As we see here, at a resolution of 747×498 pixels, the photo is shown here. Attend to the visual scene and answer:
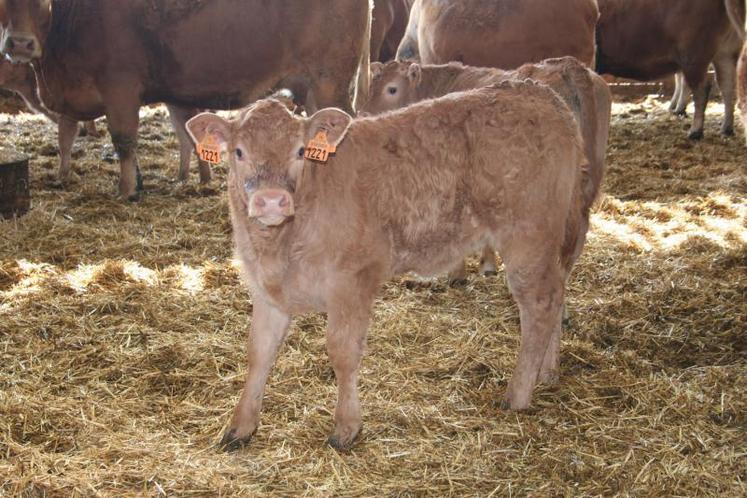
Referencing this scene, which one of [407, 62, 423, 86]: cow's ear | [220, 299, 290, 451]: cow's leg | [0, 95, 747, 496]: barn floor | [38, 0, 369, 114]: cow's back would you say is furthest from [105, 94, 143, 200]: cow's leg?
[220, 299, 290, 451]: cow's leg

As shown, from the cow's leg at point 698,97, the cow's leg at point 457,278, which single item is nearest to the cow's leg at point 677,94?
the cow's leg at point 698,97

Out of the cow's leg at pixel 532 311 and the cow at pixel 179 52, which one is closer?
the cow's leg at pixel 532 311

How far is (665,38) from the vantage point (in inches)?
445

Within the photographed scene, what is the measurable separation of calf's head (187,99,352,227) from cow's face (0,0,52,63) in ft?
16.4

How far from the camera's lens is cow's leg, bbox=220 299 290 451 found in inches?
137

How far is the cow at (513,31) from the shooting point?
24.1ft

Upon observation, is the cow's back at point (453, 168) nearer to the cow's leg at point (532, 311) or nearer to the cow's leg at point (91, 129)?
the cow's leg at point (532, 311)

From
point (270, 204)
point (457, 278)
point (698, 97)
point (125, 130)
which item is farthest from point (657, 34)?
point (270, 204)

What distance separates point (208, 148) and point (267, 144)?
325mm

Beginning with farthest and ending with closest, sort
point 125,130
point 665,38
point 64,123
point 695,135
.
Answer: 1. point 665,38
2. point 695,135
3. point 64,123
4. point 125,130

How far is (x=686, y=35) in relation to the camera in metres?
11.1

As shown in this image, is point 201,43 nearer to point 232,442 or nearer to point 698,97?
point 232,442

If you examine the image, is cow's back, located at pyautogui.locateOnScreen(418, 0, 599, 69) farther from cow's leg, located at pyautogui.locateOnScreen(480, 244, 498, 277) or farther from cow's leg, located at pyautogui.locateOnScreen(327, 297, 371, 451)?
cow's leg, located at pyautogui.locateOnScreen(327, 297, 371, 451)

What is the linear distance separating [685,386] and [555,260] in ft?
3.19
